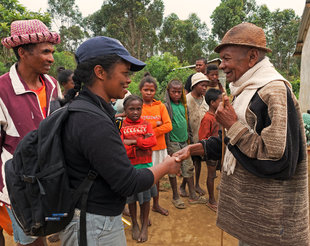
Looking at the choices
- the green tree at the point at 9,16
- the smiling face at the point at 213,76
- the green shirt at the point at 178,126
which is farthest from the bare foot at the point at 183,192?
the green tree at the point at 9,16

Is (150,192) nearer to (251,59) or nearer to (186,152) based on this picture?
(186,152)

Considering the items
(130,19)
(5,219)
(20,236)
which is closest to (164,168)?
(20,236)

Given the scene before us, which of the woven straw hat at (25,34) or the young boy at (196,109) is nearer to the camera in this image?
the woven straw hat at (25,34)

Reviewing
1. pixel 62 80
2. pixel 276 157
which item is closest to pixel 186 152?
pixel 276 157

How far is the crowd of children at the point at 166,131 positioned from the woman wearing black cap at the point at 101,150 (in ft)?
5.27

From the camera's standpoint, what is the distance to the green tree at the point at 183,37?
29109 mm

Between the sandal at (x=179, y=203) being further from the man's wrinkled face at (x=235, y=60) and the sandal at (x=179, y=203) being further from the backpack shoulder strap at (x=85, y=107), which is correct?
the backpack shoulder strap at (x=85, y=107)

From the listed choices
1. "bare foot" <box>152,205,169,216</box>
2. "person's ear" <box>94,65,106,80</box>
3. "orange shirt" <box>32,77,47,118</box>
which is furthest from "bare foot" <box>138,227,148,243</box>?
"person's ear" <box>94,65,106,80</box>

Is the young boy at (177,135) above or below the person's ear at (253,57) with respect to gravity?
below

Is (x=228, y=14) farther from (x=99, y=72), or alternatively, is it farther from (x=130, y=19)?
(x=99, y=72)

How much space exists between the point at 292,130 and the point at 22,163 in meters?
1.63

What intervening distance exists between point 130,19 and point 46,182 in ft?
94.5

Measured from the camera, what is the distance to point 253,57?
165 centimetres

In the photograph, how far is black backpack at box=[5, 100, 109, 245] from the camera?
118 centimetres
